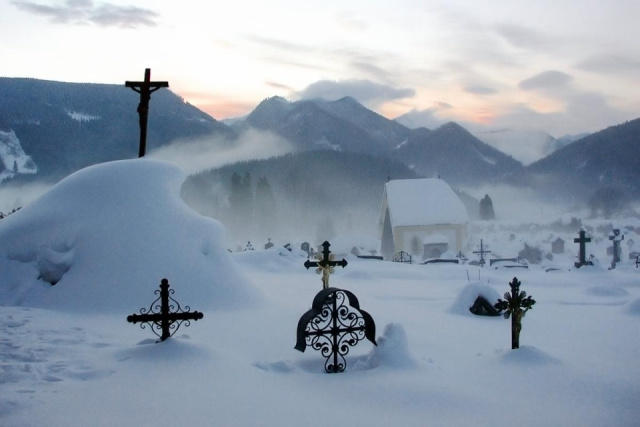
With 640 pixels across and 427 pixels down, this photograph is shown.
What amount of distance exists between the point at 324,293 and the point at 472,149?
17028cm

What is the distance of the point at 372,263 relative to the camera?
95.8ft

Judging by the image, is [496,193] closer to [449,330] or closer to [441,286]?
[441,286]

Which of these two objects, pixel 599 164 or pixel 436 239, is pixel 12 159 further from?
pixel 599 164

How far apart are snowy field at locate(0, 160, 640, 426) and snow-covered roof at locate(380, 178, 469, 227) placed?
23977mm

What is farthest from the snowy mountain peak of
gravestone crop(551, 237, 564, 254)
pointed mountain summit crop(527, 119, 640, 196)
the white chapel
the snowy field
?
pointed mountain summit crop(527, 119, 640, 196)

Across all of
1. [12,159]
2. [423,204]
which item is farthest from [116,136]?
[423,204]

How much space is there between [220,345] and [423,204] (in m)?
36.9

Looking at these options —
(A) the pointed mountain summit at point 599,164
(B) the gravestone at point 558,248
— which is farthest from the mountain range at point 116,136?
(B) the gravestone at point 558,248

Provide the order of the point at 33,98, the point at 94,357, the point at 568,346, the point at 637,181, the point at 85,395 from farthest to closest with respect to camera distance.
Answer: the point at 33,98
the point at 637,181
the point at 568,346
the point at 94,357
the point at 85,395

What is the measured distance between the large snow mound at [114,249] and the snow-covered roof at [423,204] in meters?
30.8

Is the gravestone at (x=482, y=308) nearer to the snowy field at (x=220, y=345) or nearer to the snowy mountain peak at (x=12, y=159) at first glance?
the snowy field at (x=220, y=345)

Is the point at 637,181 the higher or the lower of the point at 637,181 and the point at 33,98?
the lower

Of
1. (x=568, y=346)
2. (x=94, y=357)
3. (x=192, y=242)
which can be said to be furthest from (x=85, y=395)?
(x=568, y=346)

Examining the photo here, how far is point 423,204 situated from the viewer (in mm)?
44719
